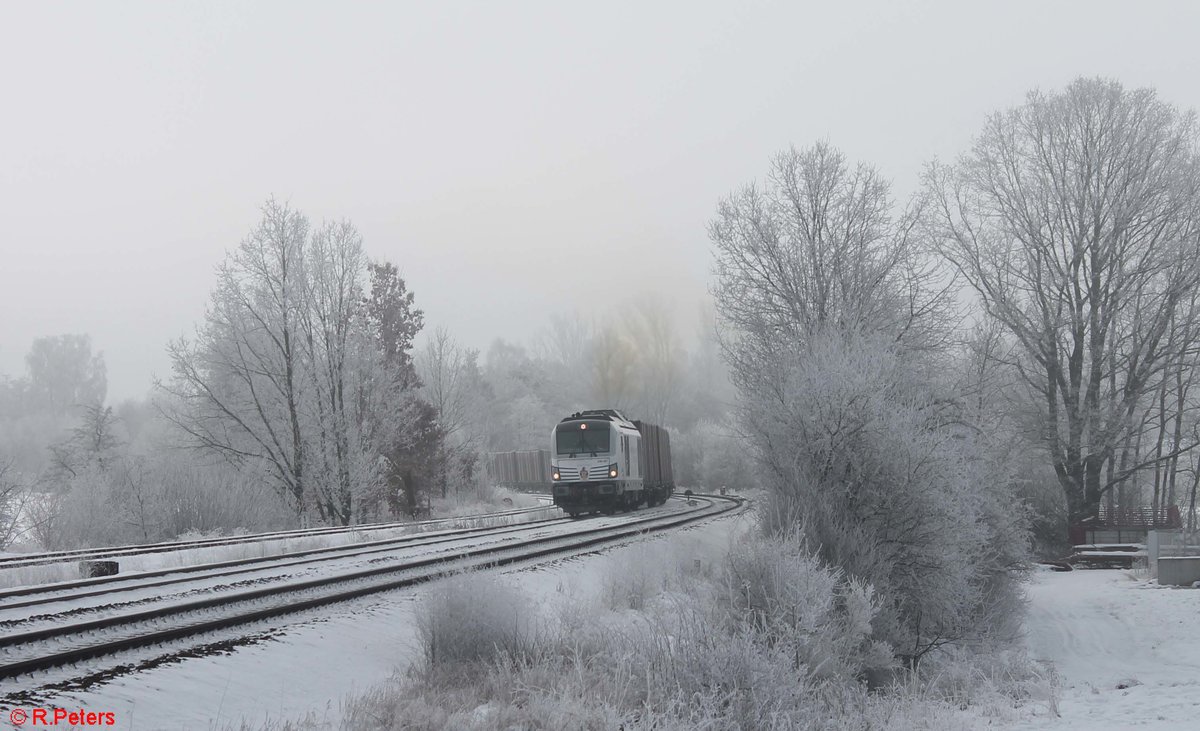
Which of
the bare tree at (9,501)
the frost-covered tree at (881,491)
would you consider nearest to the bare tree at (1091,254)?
the frost-covered tree at (881,491)

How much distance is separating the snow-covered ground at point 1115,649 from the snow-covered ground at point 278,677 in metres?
→ 6.89

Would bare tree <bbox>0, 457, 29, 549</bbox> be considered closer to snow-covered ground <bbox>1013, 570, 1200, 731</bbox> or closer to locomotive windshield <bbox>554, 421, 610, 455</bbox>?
locomotive windshield <bbox>554, 421, 610, 455</bbox>

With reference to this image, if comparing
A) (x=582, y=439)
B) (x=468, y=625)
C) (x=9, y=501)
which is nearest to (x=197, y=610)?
(x=468, y=625)

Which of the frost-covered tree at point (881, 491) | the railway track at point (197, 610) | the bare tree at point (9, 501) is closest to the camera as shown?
the railway track at point (197, 610)

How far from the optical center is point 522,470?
62062 mm

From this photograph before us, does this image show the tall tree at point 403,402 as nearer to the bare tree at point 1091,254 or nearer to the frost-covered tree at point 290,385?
the frost-covered tree at point 290,385

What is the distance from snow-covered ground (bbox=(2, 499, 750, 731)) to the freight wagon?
47761mm

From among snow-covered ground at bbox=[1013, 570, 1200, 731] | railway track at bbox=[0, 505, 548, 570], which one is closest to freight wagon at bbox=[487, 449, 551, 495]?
snow-covered ground at bbox=[1013, 570, 1200, 731]

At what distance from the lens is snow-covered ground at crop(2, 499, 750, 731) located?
546cm

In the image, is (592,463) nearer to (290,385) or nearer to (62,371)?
(290,385)

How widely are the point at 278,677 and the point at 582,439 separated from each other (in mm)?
22115

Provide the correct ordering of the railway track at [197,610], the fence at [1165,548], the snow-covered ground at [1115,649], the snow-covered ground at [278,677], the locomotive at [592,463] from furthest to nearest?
1. the locomotive at [592,463]
2. the fence at [1165,548]
3. the snow-covered ground at [1115,649]
4. the railway track at [197,610]
5. the snow-covered ground at [278,677]

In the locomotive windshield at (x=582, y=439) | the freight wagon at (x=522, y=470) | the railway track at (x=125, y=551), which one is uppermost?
the locomotive windshield at (x=582, y=439)

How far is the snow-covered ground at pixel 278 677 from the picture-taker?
17.9ft
